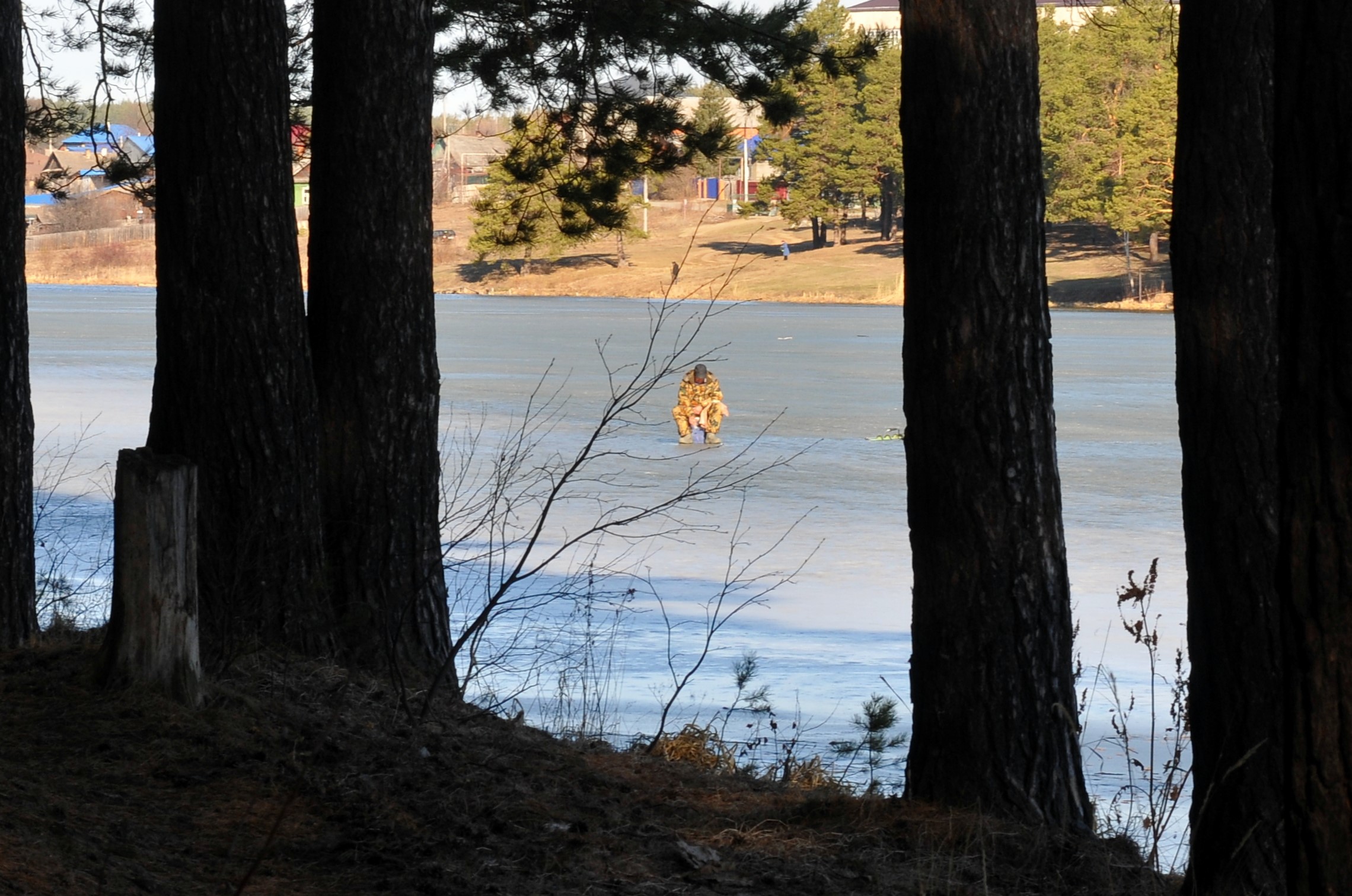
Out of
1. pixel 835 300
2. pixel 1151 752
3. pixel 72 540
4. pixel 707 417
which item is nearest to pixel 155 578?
pixel 1151 752

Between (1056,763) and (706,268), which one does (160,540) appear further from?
(706,268)

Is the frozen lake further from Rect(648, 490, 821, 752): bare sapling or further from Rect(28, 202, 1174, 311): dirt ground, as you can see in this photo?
Rect(28, 202, 1174, 311): dirt ground

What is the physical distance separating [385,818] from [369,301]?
253 cm

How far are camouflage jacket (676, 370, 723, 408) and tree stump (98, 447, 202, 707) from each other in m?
11.6

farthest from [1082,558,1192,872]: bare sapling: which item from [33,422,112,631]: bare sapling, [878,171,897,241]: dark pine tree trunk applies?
[878,171,897,241]: dark pine tree trunk

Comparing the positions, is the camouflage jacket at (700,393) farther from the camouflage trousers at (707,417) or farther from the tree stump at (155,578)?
the tree stump at (155,578)

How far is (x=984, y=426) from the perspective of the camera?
4730 millimetres

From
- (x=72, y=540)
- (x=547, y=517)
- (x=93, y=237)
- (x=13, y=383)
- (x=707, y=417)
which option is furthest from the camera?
(x=93, y=237)

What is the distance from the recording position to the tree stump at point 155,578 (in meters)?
4.42

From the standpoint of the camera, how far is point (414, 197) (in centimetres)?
621

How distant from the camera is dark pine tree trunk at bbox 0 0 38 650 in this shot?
6000mm

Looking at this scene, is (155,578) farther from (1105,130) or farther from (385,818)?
(1105,130)

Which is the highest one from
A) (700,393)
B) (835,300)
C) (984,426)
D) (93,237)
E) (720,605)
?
(93,237)

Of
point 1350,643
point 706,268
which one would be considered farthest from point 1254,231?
point 706,268
